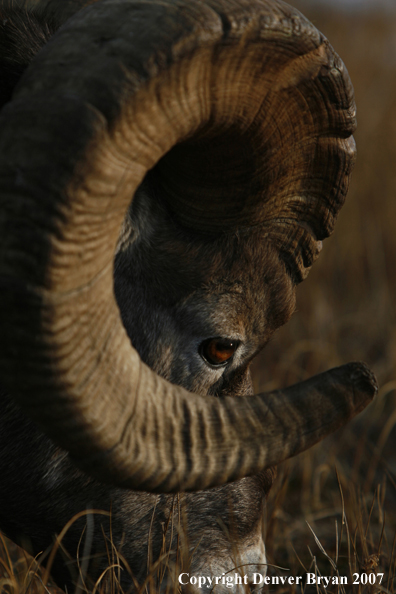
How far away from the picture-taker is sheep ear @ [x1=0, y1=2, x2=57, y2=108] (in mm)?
1933

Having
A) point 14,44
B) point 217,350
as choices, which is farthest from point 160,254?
point 14,44

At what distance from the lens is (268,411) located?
5.73 ft

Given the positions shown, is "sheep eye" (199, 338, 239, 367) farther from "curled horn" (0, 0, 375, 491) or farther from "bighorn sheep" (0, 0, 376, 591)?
"curled horn" (0, 0, 375, 491)

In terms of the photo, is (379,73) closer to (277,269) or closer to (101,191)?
(277,269)

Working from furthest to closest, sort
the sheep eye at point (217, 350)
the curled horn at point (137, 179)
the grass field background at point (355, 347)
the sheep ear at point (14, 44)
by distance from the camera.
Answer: the grass field background at point (355, 347)
the sheep eye at point (217, 350)
the sheep ear at point (14, 44)
the curled horn at point (137, 179)

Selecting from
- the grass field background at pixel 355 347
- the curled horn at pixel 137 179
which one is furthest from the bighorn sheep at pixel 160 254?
the grass field background at pixel 355 347

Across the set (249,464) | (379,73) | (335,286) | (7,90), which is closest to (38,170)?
(7,90)

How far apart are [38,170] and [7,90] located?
30.5 inches

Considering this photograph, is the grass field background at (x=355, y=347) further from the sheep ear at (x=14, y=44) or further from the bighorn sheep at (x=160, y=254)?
the sheep ear at (x=14, y=44)

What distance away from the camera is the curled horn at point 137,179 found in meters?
1.35

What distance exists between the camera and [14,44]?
6.38 ft

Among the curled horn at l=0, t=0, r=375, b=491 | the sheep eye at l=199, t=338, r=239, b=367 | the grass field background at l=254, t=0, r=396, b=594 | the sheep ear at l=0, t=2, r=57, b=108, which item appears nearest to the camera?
the curled horn at l=0, t=0, r=375, b=491

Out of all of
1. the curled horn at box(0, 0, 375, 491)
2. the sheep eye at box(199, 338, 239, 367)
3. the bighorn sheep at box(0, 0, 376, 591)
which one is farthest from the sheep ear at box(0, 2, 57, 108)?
the sheep eye at box(199, 338, 239, 367)

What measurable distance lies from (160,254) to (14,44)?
2.50 feet
